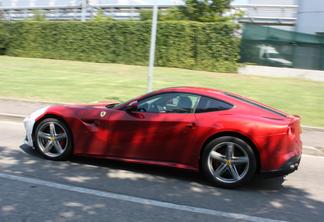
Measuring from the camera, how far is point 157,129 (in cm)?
632

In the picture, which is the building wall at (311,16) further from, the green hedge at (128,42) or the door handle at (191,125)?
the door handle at (191,125)

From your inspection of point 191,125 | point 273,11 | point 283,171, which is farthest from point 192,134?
point 273,11

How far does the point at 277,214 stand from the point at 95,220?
2022 mm

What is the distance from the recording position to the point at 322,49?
2161 cm

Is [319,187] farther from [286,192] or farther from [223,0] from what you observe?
[223,0]

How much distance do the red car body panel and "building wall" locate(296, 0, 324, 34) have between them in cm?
2176

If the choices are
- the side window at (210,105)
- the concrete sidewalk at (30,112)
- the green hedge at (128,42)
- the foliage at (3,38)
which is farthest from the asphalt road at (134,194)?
the foliage at (3,38)

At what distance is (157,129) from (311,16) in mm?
23936

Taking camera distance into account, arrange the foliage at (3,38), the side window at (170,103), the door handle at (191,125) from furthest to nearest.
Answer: the foliage at (3,38), the side window at (170,103), the door handle at (191,125)

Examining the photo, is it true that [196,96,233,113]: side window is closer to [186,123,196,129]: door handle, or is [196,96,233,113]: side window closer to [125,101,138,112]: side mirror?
[186,123,196,129]: door handle

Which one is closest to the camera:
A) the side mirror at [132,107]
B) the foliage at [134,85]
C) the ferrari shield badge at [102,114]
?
the side mirror at [132,107]

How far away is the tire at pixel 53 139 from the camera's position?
22.8 feet

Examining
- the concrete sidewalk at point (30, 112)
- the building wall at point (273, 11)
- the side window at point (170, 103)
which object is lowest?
the concrete sidewalk at point (30, 112)

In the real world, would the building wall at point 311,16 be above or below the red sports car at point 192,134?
above
